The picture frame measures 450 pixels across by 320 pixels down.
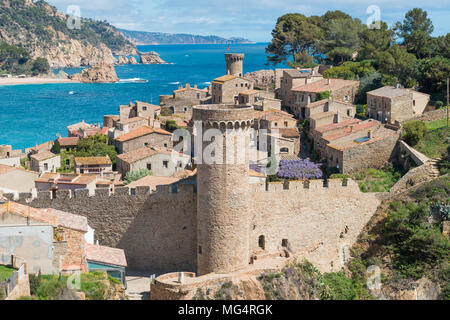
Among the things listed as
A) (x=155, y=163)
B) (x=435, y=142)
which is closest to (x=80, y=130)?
(x=155, y=163)

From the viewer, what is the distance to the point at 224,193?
2227cm

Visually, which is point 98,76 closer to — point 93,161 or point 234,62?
point 234,62

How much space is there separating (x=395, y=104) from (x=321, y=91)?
6.84 meters

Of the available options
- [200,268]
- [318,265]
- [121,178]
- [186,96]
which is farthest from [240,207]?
[186,96]

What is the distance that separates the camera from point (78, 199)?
78.1 feet

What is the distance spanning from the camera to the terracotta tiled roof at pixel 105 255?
21342mm

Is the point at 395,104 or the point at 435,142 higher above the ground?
the point at 395,104

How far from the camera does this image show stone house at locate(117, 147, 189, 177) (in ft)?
125

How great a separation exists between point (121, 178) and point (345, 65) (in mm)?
23423

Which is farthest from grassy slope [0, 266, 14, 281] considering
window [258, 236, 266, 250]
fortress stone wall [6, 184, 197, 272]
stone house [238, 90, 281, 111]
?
stone house [238, 90, 281, 111]

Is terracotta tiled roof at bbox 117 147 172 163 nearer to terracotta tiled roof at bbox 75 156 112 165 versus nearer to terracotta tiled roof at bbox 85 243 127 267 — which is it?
terracotta tiled roof at bbox 75 156 112 165

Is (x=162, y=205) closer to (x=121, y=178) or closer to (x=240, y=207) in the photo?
(x=240, y=207)

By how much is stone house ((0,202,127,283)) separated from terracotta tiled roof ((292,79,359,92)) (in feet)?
89.1

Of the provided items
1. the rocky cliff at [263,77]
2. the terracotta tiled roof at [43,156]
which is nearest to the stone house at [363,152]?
the terracotta tiled roof at [43,156]
